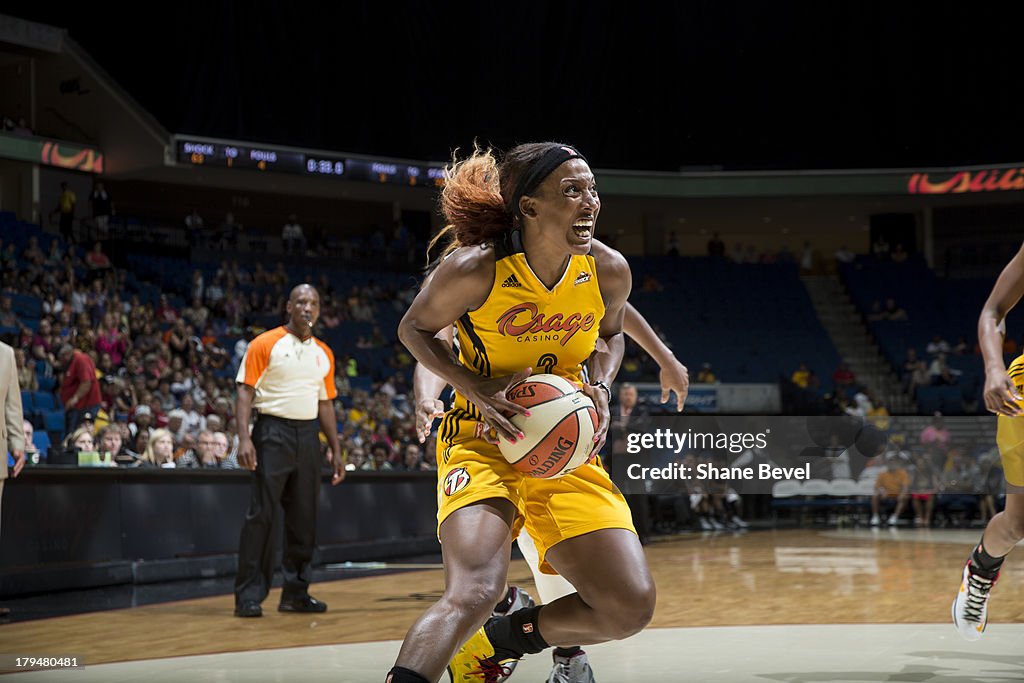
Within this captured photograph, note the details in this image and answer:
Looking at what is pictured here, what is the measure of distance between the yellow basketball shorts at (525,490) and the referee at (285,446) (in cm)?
392

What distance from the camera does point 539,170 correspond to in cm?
367

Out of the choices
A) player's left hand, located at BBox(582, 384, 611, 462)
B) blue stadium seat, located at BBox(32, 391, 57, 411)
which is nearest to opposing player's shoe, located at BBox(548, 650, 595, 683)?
player's left hand, located at BBox(582, 384, 611, 462)

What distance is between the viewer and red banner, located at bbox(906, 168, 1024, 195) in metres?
26.4

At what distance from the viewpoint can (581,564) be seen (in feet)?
11.9

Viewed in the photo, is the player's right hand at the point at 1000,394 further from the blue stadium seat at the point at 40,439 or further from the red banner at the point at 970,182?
the red banner at the point at 970,182

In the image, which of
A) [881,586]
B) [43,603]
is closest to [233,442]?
[43,603]

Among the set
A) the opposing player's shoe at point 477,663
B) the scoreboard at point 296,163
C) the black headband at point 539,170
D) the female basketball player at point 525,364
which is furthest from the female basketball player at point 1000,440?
the scoreboard at point 296,163

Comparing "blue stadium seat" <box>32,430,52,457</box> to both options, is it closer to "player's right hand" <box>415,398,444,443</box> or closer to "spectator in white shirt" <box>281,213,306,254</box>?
"player's right hand" <box>415,398,444,443</box>

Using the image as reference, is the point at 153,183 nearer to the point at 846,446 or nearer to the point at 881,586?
the point at 846,446

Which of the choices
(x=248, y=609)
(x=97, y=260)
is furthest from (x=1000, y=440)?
(x=97, y=260)

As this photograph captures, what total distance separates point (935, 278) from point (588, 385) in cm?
2544

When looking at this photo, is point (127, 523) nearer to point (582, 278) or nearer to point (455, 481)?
point (455, 481)

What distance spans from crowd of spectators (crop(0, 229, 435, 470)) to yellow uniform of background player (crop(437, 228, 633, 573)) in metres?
5.87

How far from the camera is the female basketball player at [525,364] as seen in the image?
3.59 m
